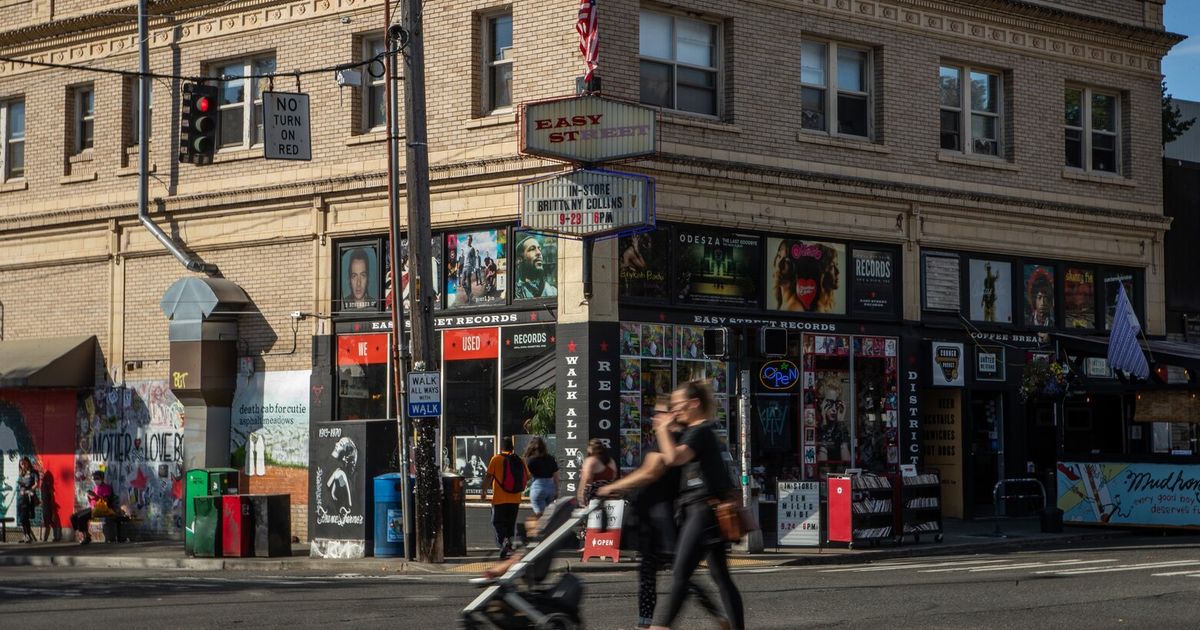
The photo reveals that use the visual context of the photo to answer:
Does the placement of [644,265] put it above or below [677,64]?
below

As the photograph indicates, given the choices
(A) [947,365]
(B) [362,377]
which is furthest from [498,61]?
(A) [947,365]

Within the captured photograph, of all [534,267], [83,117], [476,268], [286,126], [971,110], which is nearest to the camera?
[534,267]

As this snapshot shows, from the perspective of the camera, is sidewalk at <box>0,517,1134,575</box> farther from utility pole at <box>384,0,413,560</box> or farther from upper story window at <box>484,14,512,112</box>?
upper story window at <box>484,14,512,112</box>

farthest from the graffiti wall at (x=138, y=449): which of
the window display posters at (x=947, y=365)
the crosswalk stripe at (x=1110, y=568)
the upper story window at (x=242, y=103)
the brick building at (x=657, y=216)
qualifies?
the crosswalk stripe at (x=1110, y=568)

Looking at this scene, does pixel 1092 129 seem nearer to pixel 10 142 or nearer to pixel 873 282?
pixel 873 282

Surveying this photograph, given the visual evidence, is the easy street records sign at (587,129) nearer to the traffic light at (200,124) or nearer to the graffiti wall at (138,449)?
the traffic light at (200,124)

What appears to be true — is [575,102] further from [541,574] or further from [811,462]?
[541,574]

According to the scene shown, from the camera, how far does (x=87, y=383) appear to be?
29.3 meters

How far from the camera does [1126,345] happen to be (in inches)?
1063

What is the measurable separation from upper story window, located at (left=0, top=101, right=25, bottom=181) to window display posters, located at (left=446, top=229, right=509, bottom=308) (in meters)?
11.2

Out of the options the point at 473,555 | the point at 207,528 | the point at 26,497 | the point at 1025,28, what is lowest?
the point at 473,555

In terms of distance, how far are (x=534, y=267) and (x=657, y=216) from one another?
6.92ft

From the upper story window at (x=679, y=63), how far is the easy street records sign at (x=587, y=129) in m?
1.95

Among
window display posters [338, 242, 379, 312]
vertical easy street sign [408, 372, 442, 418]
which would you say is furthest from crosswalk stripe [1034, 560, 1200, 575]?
window display posters [338, 242, 379, 312]
